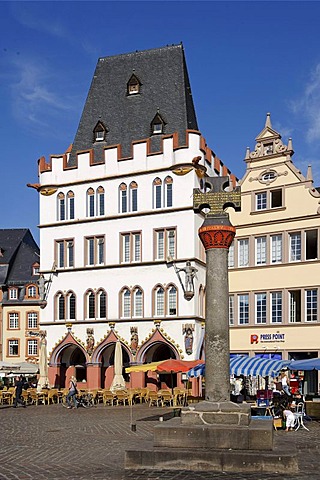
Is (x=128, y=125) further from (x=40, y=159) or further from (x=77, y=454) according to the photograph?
(x=77, y=454)

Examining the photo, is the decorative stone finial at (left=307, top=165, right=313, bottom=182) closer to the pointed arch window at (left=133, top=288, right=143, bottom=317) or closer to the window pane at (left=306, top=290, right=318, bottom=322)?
the window pane at (left=306, top=290, right=318, bottom=322)

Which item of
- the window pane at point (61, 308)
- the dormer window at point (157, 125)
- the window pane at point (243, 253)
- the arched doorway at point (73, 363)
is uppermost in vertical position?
the dormer window at point (157, 125)

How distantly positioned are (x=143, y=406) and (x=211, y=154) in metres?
17.2

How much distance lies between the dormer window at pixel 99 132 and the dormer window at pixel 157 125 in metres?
3.51

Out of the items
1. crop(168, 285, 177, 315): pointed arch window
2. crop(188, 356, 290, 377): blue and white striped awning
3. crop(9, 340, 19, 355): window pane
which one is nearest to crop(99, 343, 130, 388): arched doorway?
crop(168, 285, 177, 315): pointed arch window

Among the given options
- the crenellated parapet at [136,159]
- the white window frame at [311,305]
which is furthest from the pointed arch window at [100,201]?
the white window frame at [311,305]

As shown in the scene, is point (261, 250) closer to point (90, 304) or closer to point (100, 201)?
point (100, 201)

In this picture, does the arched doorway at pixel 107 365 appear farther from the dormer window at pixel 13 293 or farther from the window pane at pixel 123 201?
the dormer window at pixel 13 293

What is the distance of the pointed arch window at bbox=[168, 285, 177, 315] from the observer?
42.2m

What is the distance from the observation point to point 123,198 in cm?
4459

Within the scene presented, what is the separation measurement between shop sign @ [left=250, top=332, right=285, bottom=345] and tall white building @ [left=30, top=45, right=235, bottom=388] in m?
3.07

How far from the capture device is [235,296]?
40969 mm

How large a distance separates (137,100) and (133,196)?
24.3 ft

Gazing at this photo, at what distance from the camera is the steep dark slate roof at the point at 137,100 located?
46.6 m
